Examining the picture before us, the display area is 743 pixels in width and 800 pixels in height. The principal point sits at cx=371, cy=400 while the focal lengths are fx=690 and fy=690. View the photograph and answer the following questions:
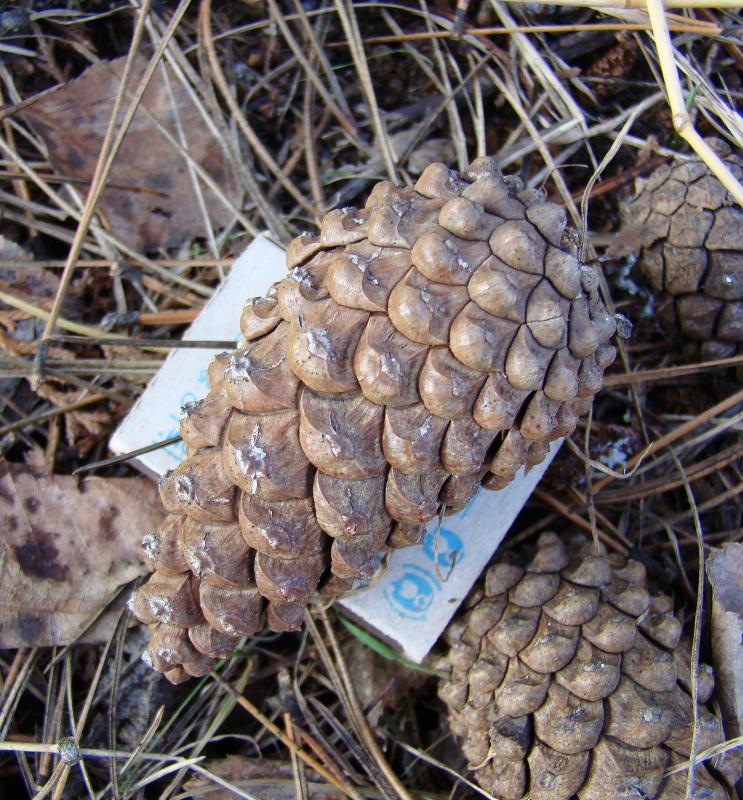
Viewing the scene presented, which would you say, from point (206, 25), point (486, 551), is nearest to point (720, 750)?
point (486, 551)

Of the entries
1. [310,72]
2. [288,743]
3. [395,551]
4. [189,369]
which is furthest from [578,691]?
[310,72]

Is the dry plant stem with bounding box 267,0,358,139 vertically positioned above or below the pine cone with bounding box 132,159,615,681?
above

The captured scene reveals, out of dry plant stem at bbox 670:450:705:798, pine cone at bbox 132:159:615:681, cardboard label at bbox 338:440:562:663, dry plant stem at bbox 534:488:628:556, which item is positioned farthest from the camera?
dry plant stem at bbox 534:488:628:556

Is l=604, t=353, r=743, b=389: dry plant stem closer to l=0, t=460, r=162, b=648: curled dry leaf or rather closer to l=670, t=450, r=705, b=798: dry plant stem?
l=670, t=450, r=705, b=798: dry plant stem

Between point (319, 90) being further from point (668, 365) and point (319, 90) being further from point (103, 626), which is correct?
point (103, 626)

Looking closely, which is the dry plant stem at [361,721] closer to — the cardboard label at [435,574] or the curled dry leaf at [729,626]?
the cardboard label at [435,574]

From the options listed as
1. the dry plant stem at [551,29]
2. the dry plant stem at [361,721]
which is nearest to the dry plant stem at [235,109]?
the dry plant stem at [551,29]

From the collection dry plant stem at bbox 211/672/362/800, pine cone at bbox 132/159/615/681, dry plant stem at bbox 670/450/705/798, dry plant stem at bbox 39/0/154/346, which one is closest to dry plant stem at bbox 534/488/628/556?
dry plant stem at bbox 670/450/705/798
